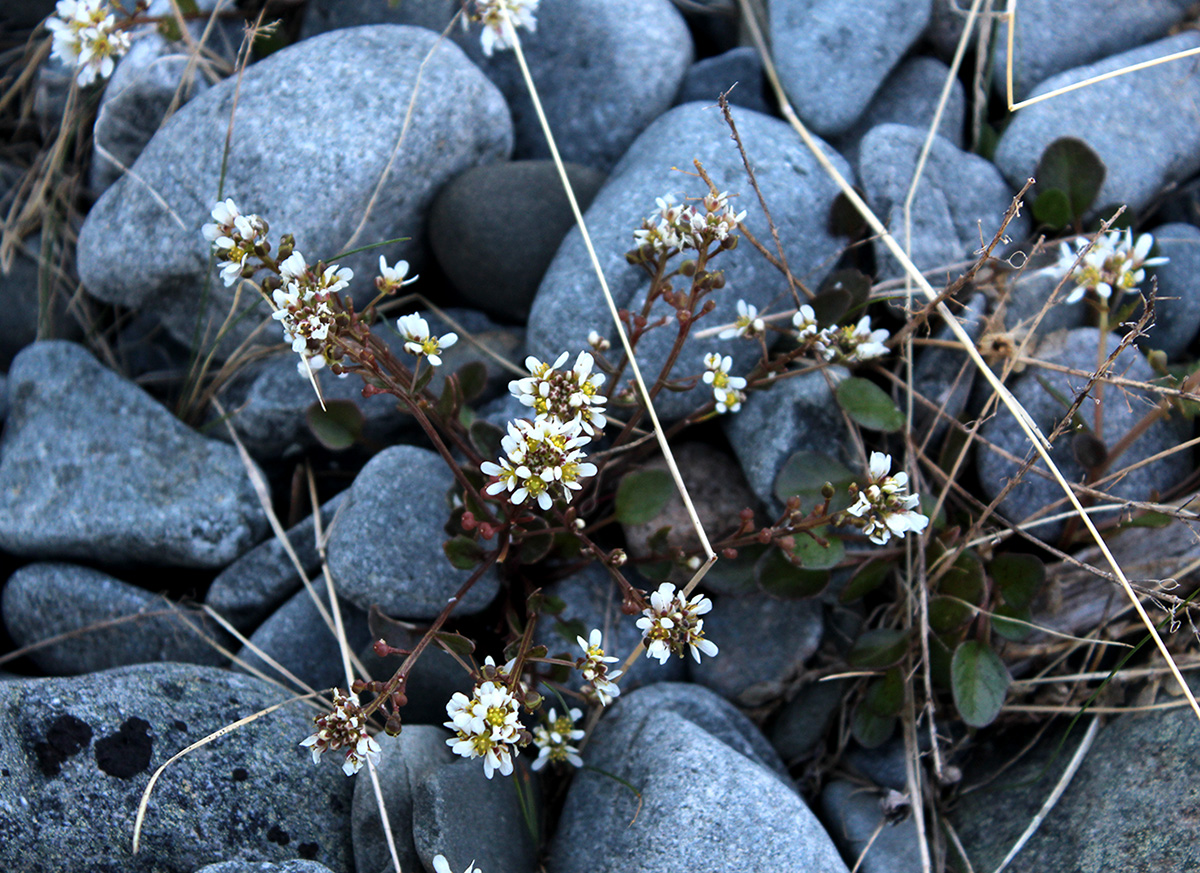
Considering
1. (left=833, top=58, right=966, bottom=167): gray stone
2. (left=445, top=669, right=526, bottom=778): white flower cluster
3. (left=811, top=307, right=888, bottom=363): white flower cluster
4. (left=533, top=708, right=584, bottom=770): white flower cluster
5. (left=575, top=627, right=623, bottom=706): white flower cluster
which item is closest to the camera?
(left=445, top=669, right=526, bottom=778): white flower cluster

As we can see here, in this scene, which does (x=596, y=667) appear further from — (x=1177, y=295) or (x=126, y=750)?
(x=1177, y=295)

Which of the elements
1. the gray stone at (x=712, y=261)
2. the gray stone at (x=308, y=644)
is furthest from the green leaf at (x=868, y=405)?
the gray stone at (x=308, y=644)

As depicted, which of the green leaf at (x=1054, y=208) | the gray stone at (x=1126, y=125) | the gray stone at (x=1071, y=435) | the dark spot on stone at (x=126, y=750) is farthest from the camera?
the gray stone at (x=1126, y=125)

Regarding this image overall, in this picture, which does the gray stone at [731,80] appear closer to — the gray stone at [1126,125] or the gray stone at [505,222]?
the gray stone at [505,222]

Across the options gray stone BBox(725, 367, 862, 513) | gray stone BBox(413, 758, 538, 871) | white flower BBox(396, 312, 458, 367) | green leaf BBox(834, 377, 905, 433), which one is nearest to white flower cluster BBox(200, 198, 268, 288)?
white flower BBox(396, 312, 458, 367)

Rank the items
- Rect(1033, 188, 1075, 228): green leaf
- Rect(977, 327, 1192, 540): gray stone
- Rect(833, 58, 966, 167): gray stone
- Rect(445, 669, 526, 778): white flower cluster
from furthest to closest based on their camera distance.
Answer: Rect(833, 58, 966, 167): gray stone
Rect(1033, 188, 1075, 228): green leaf
Rect(977, 327, 1192, 540): gray stone
Rect(445, 669, 526, 778): white flower cluster

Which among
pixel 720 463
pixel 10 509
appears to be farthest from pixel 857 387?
pixel 10 509

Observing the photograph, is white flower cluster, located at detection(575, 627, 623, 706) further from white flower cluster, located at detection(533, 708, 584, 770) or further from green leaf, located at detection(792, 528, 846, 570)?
green leaf, located at detection(792, 528, 846, 570)

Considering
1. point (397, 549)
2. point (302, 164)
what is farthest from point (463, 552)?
point (302, 164)
